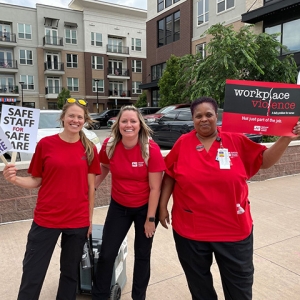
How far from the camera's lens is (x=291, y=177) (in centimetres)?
738

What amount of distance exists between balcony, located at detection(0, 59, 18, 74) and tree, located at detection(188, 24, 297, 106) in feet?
112

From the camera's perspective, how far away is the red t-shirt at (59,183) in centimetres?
226

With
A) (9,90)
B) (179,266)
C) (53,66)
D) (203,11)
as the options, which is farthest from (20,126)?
(53,66)

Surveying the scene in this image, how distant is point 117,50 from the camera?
151ft

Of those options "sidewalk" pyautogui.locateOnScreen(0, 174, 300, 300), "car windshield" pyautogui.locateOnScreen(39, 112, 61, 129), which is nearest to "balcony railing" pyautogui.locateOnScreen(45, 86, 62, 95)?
"car windshield" pyautogui.locateOnScreen(39, 112, 61, 129)

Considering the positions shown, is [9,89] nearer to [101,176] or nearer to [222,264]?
[101,176]

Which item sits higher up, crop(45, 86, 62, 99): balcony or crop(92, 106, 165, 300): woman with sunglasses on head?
crop(45, 86, 62, 99): balcony

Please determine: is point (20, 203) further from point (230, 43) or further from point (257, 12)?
point (257, 12)

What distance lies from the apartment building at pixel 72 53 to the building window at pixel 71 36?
0.14 meters

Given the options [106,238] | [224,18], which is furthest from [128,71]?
[106,238]

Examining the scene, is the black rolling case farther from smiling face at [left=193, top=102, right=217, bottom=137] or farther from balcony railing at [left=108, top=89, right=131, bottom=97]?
balcony railing at [left=108, top=89, right=131, bottom=97]

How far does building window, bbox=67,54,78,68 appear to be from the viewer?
141ft

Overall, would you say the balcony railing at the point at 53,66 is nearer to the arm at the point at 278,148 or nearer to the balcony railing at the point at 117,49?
the balcony railing at the point at 117,49

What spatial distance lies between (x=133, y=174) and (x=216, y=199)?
740mm
